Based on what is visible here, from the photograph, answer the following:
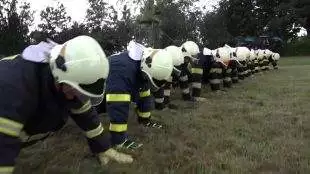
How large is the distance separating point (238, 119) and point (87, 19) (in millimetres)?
19582

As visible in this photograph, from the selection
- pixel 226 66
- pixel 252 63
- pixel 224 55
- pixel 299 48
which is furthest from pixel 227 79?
pixel 299 48

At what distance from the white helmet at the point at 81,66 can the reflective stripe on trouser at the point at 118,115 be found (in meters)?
1.85

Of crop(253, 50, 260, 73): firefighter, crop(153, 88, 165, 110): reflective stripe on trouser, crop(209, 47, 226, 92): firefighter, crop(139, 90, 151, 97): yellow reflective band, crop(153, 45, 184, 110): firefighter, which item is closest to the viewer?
crop(139, 90, 151, 97): yellow reflective band

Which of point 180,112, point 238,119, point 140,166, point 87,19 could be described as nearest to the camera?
point 140,166

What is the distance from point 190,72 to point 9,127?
10030 millimetres

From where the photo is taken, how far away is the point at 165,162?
654 centimetres

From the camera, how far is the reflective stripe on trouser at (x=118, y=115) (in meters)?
6.77

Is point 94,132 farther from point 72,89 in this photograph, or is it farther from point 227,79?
point 227,79

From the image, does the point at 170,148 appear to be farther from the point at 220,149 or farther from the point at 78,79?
the point at 78,79

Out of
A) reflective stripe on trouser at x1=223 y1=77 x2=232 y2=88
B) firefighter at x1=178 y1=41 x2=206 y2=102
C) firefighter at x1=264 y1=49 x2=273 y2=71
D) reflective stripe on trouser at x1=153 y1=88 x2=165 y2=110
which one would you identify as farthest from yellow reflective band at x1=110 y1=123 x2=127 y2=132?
firefighter at x1=264 y1=49 x2=273 y2=71

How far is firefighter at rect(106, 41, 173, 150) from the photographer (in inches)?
269

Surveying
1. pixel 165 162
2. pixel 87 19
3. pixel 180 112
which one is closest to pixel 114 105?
pixel 165 162

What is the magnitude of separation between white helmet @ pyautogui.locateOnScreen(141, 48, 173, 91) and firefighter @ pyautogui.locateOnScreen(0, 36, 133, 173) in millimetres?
2180

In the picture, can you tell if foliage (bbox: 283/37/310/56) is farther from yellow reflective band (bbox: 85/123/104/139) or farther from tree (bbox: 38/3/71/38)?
yellow reflective band (bbox: 85/123/104/139)
